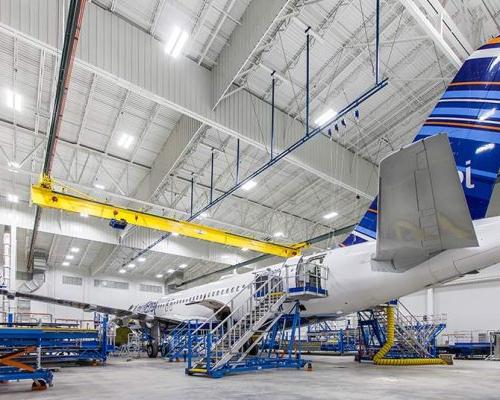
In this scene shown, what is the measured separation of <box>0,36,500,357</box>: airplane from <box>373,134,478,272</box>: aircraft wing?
1cm

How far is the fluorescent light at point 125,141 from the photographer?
20.8m

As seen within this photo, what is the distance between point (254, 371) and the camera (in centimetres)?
1195

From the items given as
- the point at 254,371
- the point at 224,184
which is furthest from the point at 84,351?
the point at 224,184

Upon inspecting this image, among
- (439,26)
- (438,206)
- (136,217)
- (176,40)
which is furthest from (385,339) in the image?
(176,40)

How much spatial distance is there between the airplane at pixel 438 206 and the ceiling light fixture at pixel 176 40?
7.70 meters

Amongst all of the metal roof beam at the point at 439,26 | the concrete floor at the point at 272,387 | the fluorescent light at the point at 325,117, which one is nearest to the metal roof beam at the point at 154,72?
the fluorescent light at the point at 325,117

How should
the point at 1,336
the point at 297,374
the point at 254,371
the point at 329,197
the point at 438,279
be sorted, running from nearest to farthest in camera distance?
the point at 1,336, the point at 438,279, the point at 297,374, the point at 254,371, the point at 329,197

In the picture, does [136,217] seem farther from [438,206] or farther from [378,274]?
[438,206]

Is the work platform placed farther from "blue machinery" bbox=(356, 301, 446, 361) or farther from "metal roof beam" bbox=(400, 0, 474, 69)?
"metal roof beam" bbox=(400, 0, 474, 69)

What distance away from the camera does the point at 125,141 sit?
21.2 m

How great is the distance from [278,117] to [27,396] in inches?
574

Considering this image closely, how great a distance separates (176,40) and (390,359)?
1288 cm

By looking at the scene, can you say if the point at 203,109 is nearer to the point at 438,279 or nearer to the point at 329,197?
the point at 438,279

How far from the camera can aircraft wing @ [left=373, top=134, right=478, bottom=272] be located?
20.0 ft
